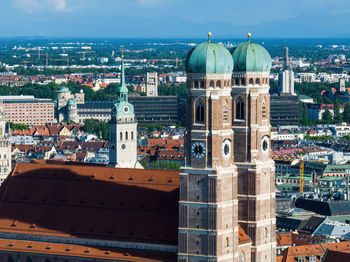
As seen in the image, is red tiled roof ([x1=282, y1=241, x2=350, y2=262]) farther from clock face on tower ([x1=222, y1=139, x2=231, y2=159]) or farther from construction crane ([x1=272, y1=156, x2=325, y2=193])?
construction crane ([x1=272, y1=156, x2=325, y2=193])

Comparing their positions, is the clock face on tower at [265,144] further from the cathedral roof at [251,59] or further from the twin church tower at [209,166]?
the cathedral roof at [251,59]

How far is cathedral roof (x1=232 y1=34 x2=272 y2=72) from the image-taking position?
83812mm

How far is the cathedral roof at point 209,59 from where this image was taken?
78500mm

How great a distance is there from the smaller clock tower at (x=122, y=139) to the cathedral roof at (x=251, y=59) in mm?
31953

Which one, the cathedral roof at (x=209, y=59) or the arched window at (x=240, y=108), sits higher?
the cathedral roof at (x=209, y=59)

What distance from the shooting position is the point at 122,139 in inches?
4550

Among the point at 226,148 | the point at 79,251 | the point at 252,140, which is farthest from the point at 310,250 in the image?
the point at 226,148

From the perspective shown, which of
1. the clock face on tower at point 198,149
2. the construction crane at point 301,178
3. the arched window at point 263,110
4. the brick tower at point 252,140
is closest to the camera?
the clock face on tower at point 198,149

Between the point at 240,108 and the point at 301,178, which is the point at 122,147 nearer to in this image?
the point at 240,108

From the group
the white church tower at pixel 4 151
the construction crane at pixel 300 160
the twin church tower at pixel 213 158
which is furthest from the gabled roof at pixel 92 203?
the construction crane at pixel 300 160

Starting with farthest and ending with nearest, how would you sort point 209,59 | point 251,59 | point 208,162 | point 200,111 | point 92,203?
point 92,203 < point 251,59 < point 200,111 < point 208,162 < point 209,59

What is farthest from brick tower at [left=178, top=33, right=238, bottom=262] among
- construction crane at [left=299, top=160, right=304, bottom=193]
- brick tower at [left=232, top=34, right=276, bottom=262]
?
construction crane at [left=299, top=160, right=304, bottom=193]

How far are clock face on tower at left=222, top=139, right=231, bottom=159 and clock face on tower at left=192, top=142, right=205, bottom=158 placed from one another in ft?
4.21

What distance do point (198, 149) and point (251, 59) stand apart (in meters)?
8.34
